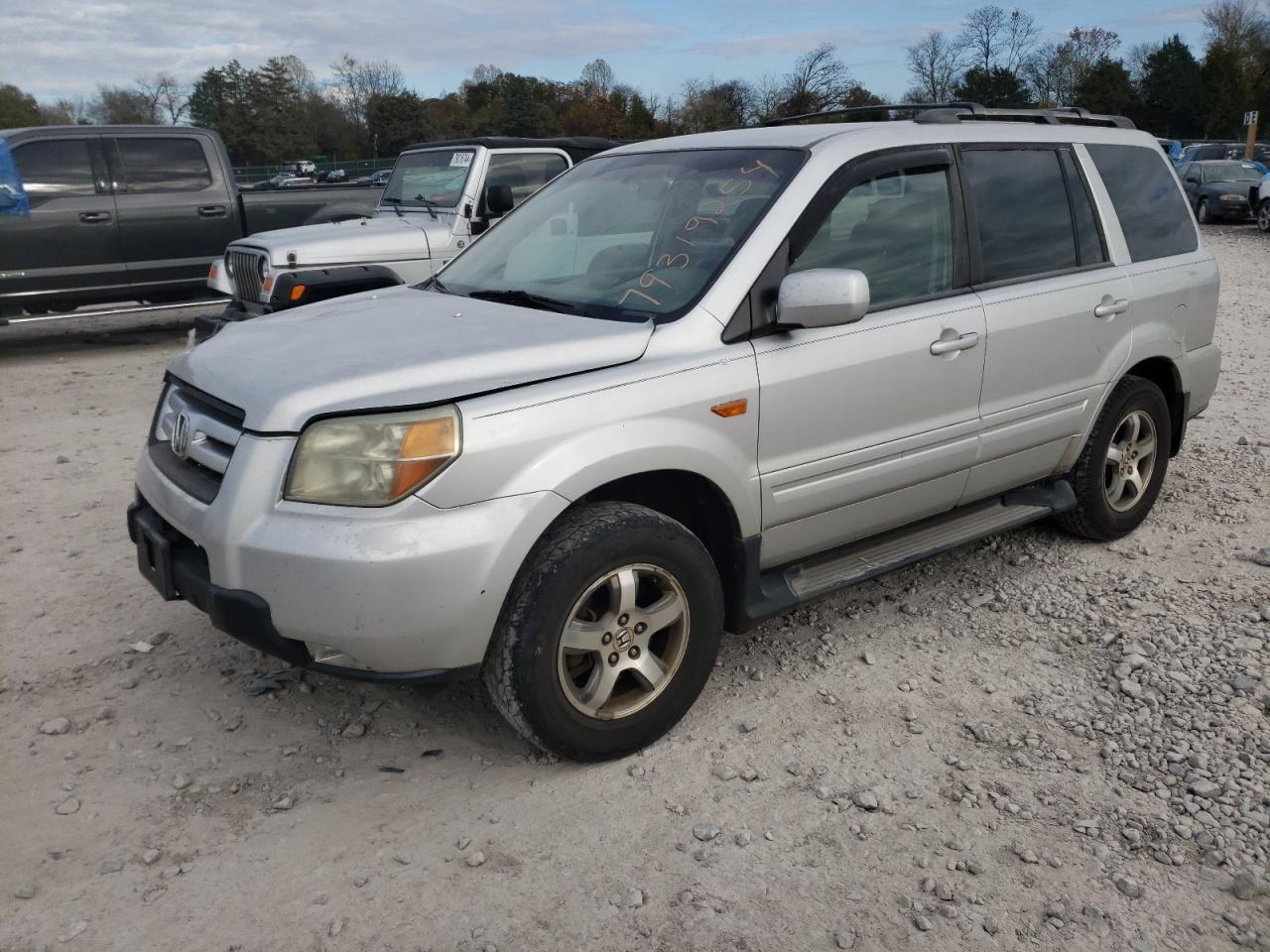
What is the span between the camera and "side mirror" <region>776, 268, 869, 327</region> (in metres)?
3.21

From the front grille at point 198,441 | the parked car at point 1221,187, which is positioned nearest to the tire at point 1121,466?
the front grille at point 198,441

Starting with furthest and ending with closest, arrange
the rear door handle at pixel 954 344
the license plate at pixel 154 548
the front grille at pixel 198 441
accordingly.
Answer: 1. the rear door handle at pixel 954 344
2. the license plate at pixel 154 548
3. the front grille at pixel 198 441

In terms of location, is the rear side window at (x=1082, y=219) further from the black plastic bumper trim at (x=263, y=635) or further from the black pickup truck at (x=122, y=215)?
the black pickup truck at (x=122, y=215)

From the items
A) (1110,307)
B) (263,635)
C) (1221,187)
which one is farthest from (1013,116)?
(1221,187)

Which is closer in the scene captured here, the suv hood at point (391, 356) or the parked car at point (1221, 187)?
the suv hood at point (391, 356)

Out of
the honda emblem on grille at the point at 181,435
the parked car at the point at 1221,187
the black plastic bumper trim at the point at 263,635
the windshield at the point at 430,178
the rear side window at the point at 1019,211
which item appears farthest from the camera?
the parked car at the point at 1221,187

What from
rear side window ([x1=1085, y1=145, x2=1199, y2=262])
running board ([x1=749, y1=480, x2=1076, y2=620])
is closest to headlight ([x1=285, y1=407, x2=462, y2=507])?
running board ([x1=749, y1=480, x2=1076, y2=620])

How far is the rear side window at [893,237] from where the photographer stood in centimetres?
362

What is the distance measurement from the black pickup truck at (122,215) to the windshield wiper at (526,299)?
25.1 feet

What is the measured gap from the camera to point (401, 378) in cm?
291

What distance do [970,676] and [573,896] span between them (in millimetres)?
1782

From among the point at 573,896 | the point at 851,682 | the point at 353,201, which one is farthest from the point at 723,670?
the point at 353,201

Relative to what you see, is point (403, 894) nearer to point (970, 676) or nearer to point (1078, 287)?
point (970, 676)

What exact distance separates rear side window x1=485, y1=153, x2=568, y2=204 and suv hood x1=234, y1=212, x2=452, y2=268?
0.59 m
